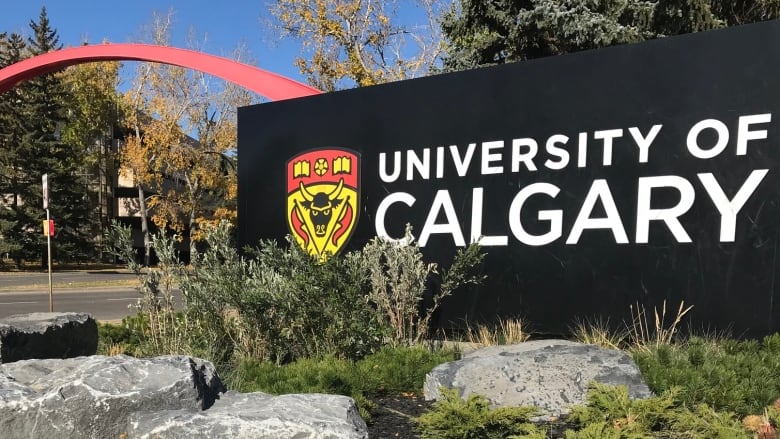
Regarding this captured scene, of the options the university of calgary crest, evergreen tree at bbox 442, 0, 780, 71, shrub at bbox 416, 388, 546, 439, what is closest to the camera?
shrub at bbox 416, 388, 546, 439

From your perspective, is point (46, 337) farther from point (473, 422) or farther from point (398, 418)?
point (473, 422)

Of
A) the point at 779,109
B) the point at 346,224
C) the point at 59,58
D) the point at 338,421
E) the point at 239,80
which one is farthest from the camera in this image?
the point at 59,58

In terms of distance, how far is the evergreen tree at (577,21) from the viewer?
1066cm

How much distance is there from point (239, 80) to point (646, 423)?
7775 millimetres

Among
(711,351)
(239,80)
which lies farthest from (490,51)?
(711,351)

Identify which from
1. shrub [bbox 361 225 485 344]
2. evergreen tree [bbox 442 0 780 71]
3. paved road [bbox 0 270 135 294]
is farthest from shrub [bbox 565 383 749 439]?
paved road [bbox 0 270 135 294]

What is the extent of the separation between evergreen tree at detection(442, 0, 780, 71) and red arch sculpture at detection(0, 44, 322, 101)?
17.7 ft

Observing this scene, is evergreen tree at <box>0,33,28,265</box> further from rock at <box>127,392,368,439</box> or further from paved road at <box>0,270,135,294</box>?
rock at <box>127,392,368,439</box>

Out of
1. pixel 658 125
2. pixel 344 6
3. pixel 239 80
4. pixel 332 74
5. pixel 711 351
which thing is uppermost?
pixel 344 6

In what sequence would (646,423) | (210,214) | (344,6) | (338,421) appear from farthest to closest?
1. (210,214)
2. (344,6)
3. (646,423)
4. (338,421)

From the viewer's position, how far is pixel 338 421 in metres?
2.30

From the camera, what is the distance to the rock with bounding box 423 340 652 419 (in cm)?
317

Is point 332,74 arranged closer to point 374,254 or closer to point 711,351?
point 374,254

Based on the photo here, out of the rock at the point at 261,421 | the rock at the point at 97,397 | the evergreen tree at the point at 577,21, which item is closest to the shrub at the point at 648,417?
the rock at the point at 261,421
